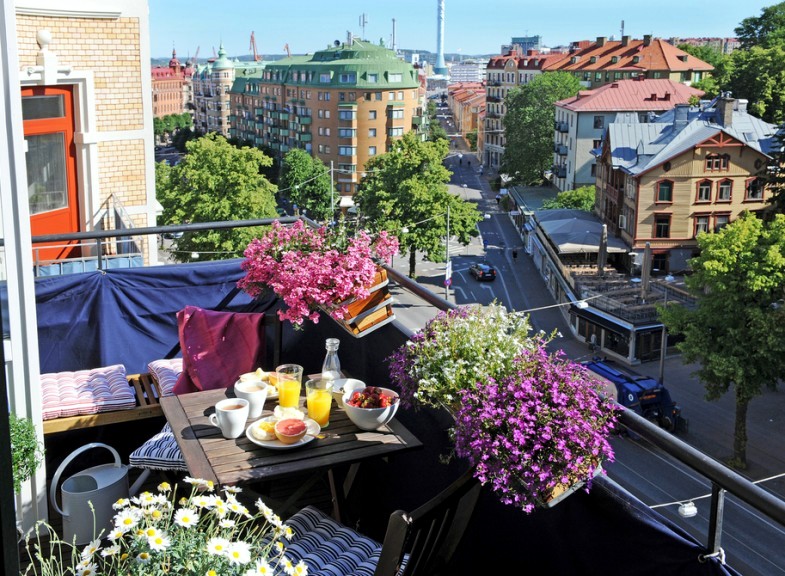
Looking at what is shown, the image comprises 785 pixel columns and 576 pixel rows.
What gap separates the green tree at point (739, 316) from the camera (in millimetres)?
28516

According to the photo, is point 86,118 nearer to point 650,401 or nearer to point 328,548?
point 328,548

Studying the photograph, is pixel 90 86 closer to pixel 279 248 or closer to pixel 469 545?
pixel 279 248

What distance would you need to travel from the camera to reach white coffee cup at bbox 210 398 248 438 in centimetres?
360

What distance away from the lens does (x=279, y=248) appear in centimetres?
453

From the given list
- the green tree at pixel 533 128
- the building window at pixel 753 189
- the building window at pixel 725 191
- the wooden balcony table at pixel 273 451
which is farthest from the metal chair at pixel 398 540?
the green tree at pixel 533 128

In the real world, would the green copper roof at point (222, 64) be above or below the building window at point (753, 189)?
above

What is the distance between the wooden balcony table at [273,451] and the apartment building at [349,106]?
8014 centimetres

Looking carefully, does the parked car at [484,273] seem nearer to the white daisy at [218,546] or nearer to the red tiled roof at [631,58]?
the red tiled roof at [631,58]

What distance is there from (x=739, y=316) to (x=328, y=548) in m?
28.6

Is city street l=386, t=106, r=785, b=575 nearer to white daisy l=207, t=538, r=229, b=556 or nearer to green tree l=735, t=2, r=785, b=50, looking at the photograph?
white daisy l=207, t=538, r=229, b=556

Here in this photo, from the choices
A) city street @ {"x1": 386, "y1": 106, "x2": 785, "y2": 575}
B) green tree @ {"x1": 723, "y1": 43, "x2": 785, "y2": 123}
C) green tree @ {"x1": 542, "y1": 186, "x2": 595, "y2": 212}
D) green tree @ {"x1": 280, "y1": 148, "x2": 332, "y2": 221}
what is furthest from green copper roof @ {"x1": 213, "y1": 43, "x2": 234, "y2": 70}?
green tree @ {"x1": 723, "y1": 43, "x2": 785, "y2": 123}

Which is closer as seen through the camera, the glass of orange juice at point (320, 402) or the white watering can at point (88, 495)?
the glass of orange juice at point (320, 402)

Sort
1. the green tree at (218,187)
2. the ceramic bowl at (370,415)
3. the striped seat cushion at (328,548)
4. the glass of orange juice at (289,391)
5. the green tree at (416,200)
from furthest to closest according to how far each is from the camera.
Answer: the green tree at (416,200) < the green tree at (218,187) < the glass of orange juice at (289,391) < the ceramic bowl at (370,415) < the striped seat cushion at (328,548)

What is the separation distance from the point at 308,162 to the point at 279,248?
2904 inches
